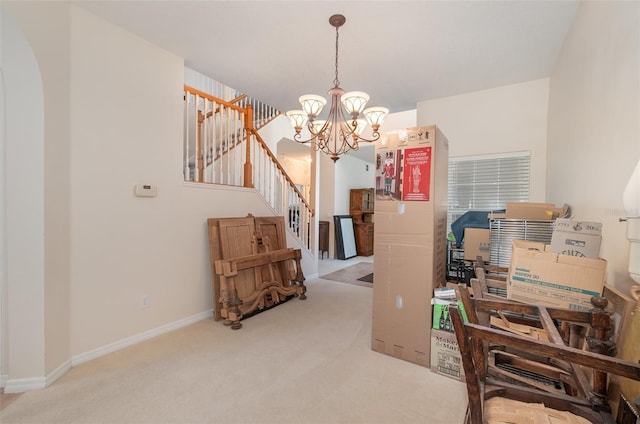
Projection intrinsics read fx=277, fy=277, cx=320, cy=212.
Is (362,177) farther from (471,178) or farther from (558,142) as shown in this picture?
(558,142)

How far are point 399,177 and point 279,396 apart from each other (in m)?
1.84

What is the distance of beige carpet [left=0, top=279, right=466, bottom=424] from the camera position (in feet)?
5.52

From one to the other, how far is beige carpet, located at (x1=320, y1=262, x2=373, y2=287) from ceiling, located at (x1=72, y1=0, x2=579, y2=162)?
10.1 ft

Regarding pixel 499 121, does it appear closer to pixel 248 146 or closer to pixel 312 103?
pixel 312 103

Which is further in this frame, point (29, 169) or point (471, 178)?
point (471, 178)

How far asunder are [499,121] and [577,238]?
8.31 ft

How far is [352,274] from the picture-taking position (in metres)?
5.39

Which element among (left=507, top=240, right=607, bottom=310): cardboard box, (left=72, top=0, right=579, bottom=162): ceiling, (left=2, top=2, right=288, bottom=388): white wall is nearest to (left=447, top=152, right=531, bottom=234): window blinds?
(left=72, top=0, right=579, bottom=162): ceiling

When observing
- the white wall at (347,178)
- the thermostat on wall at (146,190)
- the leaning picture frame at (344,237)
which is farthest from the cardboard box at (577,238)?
the white wall at (347,178)

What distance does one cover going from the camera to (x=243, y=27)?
242cm

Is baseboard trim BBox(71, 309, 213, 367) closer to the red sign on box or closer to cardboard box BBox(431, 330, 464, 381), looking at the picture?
cardboard box BBox(431, 330, 464, 381)

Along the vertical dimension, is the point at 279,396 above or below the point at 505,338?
below

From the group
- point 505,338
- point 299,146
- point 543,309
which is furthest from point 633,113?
point 299,146

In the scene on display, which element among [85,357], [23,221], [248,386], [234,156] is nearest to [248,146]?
[234,156]
